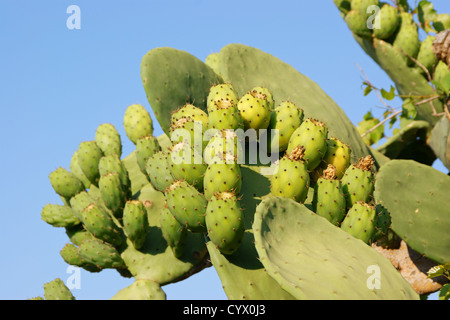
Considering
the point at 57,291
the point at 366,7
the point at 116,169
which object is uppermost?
the point at 366,7

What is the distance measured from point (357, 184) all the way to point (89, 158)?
1639mm

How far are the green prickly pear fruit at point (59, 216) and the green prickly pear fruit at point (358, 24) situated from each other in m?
2.33

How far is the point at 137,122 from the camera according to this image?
353 cm

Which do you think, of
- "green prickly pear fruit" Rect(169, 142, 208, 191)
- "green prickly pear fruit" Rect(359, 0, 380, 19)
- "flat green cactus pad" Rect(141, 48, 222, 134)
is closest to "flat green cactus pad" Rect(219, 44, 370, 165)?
"flat green cactus pad" Rect(141, 48, 222, 134)

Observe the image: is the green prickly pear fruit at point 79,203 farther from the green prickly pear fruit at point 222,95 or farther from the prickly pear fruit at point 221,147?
the prickly pear fruit at point 221,147

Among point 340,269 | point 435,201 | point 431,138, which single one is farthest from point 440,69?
point 340,269

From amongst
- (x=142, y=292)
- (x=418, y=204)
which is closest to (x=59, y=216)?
(x=142, y=292)

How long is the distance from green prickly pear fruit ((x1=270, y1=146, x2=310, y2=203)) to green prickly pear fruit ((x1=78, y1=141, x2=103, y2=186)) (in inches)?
55.5

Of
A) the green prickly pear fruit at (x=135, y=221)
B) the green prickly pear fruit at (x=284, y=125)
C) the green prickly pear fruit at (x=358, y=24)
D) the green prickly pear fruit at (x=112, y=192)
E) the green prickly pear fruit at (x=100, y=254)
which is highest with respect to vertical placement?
the green prickly pear fruit at (x=358, y=24)

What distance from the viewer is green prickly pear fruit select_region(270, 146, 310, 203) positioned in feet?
8.08

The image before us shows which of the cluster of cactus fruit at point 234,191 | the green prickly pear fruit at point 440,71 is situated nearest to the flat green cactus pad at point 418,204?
the cluster of cactus fruit at point 234,191

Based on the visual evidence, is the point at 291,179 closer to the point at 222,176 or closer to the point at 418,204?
the point at 222,176

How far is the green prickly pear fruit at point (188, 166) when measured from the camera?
2.48 m
